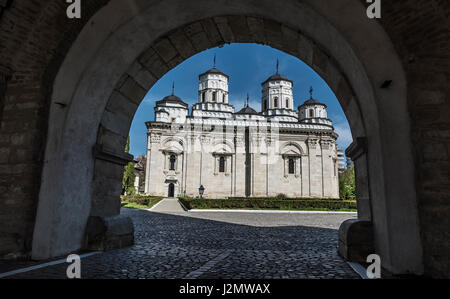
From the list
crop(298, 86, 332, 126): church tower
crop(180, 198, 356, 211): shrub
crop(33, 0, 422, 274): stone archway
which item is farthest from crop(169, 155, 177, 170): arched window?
crop(33, 0, 422, 274): stone archway

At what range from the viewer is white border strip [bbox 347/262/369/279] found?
2.73 m

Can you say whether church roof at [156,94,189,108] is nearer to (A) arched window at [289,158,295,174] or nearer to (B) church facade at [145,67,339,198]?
(B) church facade at [145,67,339,198]

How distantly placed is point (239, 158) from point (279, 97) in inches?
501

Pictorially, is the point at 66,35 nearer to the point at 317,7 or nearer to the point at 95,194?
the point at 95,194

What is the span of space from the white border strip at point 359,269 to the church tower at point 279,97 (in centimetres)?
3540

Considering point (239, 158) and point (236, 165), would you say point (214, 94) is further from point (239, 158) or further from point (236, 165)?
point (236, 165)

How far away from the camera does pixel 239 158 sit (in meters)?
32.0

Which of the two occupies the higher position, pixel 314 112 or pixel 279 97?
pixel 279 97

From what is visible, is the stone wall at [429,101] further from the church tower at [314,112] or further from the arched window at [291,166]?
the church tower at [314,112]

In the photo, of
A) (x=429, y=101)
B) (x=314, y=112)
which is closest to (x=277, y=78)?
(x=314, y=112)

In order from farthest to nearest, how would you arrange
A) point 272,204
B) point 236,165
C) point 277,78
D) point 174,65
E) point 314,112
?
point 314,112 → point 277,78 → point 236,165 → point 272,204 → point 174,65

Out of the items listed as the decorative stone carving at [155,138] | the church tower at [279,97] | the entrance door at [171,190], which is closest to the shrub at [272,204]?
the entrance door at [171,190]

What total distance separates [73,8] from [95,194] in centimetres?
273
